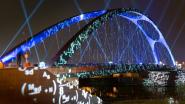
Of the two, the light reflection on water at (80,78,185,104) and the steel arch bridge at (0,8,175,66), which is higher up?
the steel arch bridge at (0,8,175,66)

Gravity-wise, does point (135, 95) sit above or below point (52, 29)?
below

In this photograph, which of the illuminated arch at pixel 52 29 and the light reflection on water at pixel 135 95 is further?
the illuminated arch at pixel 52 29

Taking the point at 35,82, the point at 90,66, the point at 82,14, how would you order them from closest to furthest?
the point at 35,82 < the point at 90,66 < the point at 82,14

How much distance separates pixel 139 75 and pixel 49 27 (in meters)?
26.0

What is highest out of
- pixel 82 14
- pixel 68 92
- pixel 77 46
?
pixel 82 14

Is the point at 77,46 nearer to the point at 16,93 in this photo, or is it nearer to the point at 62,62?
the point at 62,62

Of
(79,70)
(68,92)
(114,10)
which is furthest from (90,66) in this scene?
(68,92)

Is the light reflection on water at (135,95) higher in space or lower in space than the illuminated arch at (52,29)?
lower

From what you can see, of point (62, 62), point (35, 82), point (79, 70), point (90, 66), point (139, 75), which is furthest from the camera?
point (139, 75)

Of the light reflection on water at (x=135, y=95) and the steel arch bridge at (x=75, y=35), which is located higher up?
the steel arch bridge at (x=75, y=35)

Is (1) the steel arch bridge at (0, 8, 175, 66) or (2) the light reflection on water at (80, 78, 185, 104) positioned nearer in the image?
(2) the light reflection on water at (80, 78, 185, 104)

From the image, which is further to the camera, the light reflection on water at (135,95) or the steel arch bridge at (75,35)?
the steel arch bridge at (75,35)

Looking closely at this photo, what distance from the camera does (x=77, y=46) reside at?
71.8 m

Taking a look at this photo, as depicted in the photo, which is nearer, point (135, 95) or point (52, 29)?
point (135, 95)
